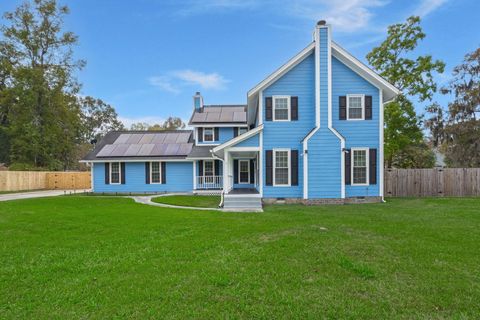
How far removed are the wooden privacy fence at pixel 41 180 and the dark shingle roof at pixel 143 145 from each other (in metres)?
8.85

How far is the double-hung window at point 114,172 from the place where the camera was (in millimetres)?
19422

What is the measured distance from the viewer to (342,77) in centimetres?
1290

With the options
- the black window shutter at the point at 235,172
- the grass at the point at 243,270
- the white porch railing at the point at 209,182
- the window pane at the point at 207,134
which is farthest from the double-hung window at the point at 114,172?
the grass at the point at 243,270

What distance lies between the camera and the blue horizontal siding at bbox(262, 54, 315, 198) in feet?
42.1

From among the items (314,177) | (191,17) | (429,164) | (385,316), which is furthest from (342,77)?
(429,164)

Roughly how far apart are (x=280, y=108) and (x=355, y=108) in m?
3.66

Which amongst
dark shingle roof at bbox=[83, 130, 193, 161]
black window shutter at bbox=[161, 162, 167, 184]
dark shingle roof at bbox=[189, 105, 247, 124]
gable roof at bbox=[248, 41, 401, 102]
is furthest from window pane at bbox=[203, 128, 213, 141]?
gable roof at bbox=[248, 41, 401, 102]

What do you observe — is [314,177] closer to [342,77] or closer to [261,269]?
[342,77]

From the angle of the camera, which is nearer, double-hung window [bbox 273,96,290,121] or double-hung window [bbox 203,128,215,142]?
double-hung window [bbox 273,96,290,121]

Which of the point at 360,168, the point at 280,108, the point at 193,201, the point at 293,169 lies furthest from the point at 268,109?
the point at 193,201

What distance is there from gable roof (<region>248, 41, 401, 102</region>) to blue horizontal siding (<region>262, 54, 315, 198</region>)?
27 cm

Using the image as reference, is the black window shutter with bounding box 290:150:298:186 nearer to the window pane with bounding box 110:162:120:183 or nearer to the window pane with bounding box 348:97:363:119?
the window pane with bounding box 348:97:363:119

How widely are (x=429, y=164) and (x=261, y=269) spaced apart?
28.3m

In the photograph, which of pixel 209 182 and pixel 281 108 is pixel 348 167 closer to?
pixel 281 108
